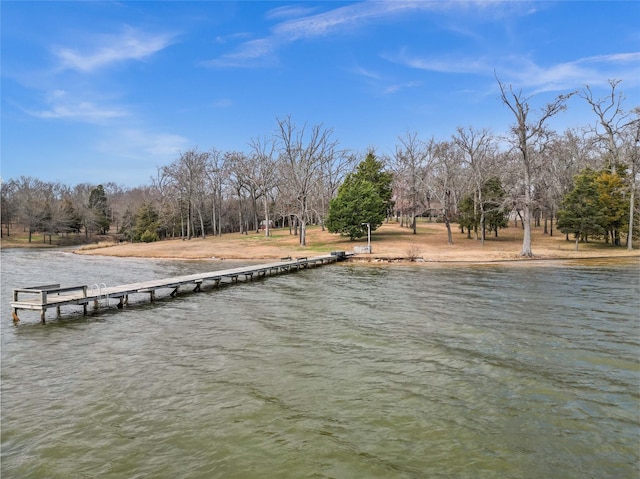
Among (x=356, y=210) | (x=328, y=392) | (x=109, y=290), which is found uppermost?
(x=356, y=210)

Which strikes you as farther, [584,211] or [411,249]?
[584,211]

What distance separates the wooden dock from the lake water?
68cm

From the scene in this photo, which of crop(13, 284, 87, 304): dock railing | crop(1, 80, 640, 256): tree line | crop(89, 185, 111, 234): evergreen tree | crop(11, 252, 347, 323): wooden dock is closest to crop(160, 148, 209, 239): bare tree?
crop(1, 80, 640, 256): tree line

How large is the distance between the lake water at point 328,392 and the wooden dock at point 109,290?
2.23ft

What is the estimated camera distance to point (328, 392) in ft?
27.0

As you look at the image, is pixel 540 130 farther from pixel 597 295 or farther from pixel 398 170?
pixel 398 170

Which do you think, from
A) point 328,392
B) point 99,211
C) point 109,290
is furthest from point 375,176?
point 99,211

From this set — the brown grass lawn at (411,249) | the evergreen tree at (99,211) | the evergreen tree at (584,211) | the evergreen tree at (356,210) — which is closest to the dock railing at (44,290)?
the brown grass lawn at (411,249)

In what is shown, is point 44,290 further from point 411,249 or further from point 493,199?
point 493,199

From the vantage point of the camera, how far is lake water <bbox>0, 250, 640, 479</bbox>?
5922 millimetres

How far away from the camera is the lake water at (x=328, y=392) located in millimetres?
5922

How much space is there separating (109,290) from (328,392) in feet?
43.1

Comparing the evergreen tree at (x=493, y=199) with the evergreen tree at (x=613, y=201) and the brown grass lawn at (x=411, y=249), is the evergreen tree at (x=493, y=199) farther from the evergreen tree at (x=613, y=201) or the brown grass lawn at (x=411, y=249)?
the evergreen tree at (x=613, y=201)

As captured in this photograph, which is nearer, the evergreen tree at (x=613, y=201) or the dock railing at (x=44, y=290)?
the dock railing at (x=44, y=290)
